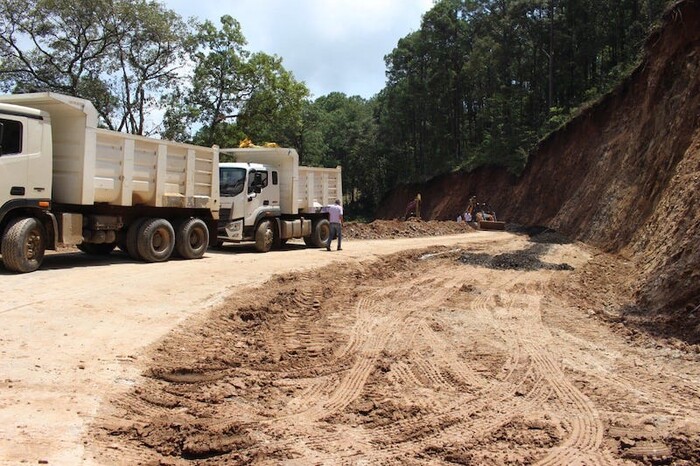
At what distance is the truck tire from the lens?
18953mm

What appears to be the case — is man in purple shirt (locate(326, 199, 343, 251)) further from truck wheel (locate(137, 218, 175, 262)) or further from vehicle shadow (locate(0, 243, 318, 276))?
truck wheel (locate(137, 218, 175, 262))

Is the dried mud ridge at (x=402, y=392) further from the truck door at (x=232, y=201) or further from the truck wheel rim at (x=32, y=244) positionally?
the truck door at (x=232, y=201)

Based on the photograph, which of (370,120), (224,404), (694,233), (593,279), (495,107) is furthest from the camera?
(370,120)

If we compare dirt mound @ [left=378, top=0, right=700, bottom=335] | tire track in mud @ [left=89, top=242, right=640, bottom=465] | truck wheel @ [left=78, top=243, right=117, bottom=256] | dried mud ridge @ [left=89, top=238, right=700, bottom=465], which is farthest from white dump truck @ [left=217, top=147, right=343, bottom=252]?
dirt mound @ [left=378, top=0, right=700, bottom=335]

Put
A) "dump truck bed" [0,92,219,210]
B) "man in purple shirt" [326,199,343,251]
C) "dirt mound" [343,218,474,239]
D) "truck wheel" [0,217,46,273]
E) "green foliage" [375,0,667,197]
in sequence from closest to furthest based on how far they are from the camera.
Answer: "truck wheel" [0,217,46,273]
"dump truck bed" [0,92,219,210]
"man in purple shirt" [326,199,343,251]
"dirt mound" [343,218,474,239]
"green foliage" [375,0,667,197]

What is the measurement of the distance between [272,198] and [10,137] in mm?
7943

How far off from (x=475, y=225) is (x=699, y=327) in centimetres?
2479

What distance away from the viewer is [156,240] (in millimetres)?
13172

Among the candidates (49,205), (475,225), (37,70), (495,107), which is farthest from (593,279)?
(495,107)

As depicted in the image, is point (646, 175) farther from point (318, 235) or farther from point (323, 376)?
→ point (323, 376)

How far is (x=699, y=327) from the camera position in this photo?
7.20 m

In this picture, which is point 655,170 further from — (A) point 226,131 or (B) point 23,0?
(B) point 23,0

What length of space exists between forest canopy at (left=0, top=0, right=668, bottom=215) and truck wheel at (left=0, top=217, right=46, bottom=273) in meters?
18.4

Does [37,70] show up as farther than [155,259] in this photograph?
Yes
